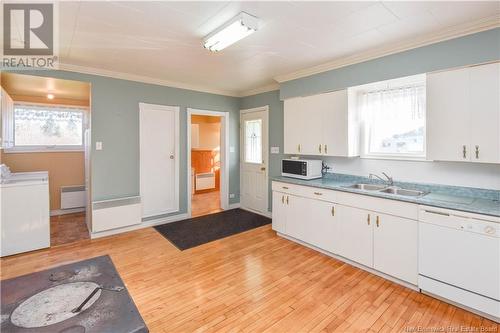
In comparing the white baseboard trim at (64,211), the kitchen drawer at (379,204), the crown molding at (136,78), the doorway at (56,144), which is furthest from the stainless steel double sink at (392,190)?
the white baseboard trim at (64,211)

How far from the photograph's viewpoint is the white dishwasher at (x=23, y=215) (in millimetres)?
3145

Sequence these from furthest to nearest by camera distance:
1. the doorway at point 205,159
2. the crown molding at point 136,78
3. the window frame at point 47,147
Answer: the doorway at point 205,159 < the window frame at point 47,147 < the crown molding at point 136,78

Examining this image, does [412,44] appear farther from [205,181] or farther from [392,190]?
[205,181]

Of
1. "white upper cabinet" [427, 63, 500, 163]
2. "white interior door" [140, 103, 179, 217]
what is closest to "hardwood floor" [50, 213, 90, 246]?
"white interior door" [140, 103, 179, 217]

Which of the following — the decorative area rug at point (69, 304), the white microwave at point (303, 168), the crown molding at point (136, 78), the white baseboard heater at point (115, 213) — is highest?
the crown molding at point (136, 78)

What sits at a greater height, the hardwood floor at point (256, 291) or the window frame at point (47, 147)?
the window frame at point (47, 147)

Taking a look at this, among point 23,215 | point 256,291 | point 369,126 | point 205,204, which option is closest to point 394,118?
point 369,126

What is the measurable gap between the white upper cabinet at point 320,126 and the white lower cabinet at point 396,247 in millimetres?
1085

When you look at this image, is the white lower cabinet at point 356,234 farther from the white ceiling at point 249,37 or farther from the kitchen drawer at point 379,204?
the white ceiling at point 249,37

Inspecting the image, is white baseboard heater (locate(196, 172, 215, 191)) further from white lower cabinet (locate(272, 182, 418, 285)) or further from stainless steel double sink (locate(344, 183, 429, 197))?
stainless steel double sink (locate(344, 183, 429, 197))

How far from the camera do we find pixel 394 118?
10.6ft

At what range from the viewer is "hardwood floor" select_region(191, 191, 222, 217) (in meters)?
5.39

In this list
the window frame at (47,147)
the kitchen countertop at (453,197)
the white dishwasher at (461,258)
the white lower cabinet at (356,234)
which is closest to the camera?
the white dishwasher at (461,258)

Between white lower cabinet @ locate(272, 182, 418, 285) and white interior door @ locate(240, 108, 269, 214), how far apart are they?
1260 mm
